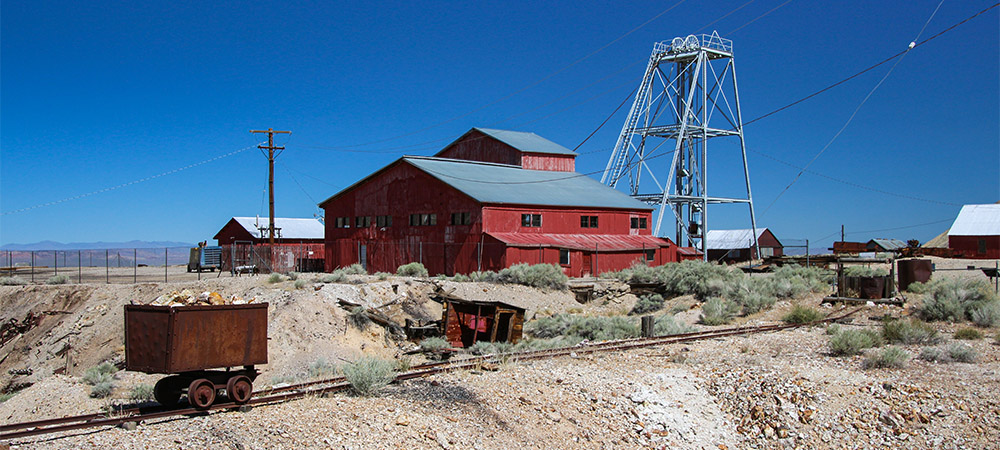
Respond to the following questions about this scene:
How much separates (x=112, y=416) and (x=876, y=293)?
22645 mm

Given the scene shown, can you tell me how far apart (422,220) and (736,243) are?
39730 mm

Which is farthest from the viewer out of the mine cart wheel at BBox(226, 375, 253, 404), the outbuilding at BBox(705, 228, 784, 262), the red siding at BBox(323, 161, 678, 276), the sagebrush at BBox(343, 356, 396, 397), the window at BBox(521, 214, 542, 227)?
the outbuilding at BBox(705, 228, 784, 262)

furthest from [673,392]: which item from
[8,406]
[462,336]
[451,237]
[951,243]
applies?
[951,243]

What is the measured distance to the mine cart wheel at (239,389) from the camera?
10086mm

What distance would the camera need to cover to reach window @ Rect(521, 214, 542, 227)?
3991cm

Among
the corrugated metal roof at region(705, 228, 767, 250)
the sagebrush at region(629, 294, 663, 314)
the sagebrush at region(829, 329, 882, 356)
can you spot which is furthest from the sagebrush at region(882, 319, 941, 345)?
the corrugated metal roof at region(705, 228, 767, 250)

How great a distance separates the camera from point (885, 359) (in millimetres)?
13711

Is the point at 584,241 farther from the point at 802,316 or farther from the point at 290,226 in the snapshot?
the point at 290,226

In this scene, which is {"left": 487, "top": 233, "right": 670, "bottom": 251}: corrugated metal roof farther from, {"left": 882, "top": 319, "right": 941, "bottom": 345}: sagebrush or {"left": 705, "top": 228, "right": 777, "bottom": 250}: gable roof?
{"left": 705, "top": 228, "right": 777, "bottom": 250}: gable roof

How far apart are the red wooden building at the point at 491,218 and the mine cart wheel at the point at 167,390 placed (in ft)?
86.7

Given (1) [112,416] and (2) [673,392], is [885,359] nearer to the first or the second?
(2) [673,392]

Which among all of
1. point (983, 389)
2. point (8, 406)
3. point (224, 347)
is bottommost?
point (8, 406)

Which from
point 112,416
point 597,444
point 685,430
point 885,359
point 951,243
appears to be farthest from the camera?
point 951,243

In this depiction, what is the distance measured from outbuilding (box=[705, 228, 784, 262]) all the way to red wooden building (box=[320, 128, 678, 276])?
929 inches
